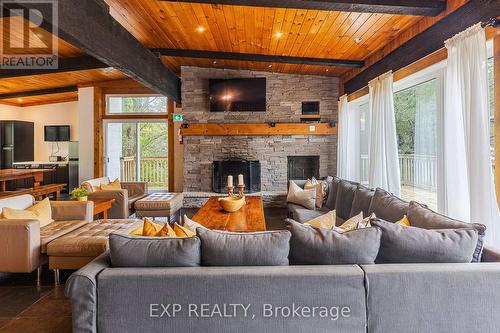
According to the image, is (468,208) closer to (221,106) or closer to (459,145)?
(459,145)

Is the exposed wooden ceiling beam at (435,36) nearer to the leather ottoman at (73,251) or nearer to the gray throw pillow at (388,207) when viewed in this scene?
the gray throw pillow at (388,207)

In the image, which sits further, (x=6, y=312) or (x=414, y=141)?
(x=414, y=141)

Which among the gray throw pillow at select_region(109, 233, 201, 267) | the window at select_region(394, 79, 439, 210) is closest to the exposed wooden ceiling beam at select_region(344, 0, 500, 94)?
the window at select_region(394, 79, 439, 210)

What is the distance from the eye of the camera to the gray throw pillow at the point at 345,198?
4211 millimetres

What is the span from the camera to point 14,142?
364 inches

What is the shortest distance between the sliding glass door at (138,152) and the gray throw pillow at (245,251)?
23.6ft

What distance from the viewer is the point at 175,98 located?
701 centimetres

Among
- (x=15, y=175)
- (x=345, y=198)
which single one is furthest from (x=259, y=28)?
(x=15, y=175)

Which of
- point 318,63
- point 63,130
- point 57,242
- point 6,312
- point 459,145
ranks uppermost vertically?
point 318,63

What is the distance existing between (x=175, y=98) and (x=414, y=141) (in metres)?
4.77

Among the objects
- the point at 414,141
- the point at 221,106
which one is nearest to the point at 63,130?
the point at 221,106

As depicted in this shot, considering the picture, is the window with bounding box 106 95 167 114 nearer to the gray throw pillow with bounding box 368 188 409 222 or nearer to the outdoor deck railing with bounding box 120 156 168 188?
the outdoor deck railing with bounding box 120 156 168 188

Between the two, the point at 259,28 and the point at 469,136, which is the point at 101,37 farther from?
A: the point at 469,136

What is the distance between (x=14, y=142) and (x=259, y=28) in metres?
8.33
